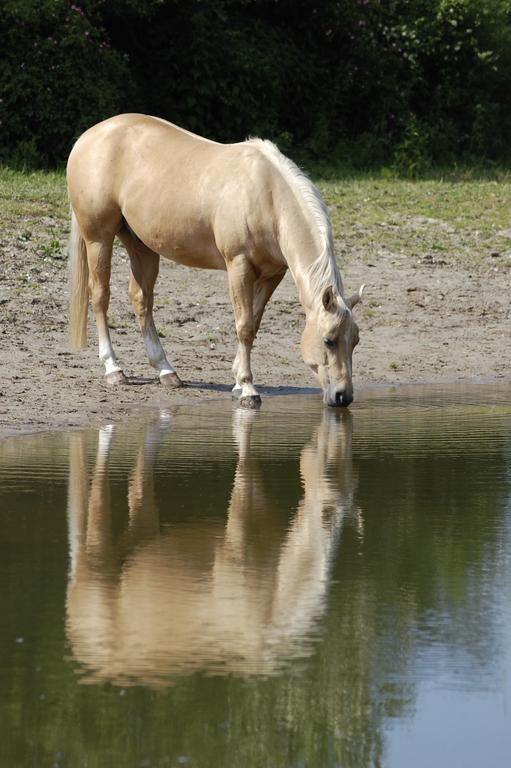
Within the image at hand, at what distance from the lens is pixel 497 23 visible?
2373cm

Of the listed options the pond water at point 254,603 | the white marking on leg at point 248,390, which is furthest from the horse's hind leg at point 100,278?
the pond water at point 254,603

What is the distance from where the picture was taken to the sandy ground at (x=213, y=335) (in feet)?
30.1

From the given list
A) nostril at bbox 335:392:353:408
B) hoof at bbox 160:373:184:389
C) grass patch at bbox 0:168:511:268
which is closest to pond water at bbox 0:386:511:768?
nostril at bbox 335:392:353:408

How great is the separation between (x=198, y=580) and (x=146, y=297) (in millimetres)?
5487

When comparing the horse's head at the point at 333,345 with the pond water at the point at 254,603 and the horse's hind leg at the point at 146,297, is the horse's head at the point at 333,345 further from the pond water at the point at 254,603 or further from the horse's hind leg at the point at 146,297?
the horse's hind leg at the point at 146,297

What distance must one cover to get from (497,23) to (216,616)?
68.5 feet

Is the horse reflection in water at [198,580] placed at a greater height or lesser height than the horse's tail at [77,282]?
lesser

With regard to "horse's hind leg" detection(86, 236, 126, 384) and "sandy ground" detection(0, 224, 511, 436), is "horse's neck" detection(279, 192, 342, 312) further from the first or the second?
"horse's hind leg" detection(86, 236, 126, 384)

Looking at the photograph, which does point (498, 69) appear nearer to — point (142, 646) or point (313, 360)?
point (313, 360)

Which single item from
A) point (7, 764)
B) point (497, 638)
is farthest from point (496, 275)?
point (7, 764)

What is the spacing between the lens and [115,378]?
31.6 ft

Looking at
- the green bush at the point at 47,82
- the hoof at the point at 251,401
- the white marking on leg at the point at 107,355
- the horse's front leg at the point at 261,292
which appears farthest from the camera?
the green bush at the point at 47,82

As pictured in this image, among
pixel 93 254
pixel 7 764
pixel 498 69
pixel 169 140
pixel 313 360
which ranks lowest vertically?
pixel 7 764

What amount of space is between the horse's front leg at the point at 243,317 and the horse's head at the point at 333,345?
58 cm
